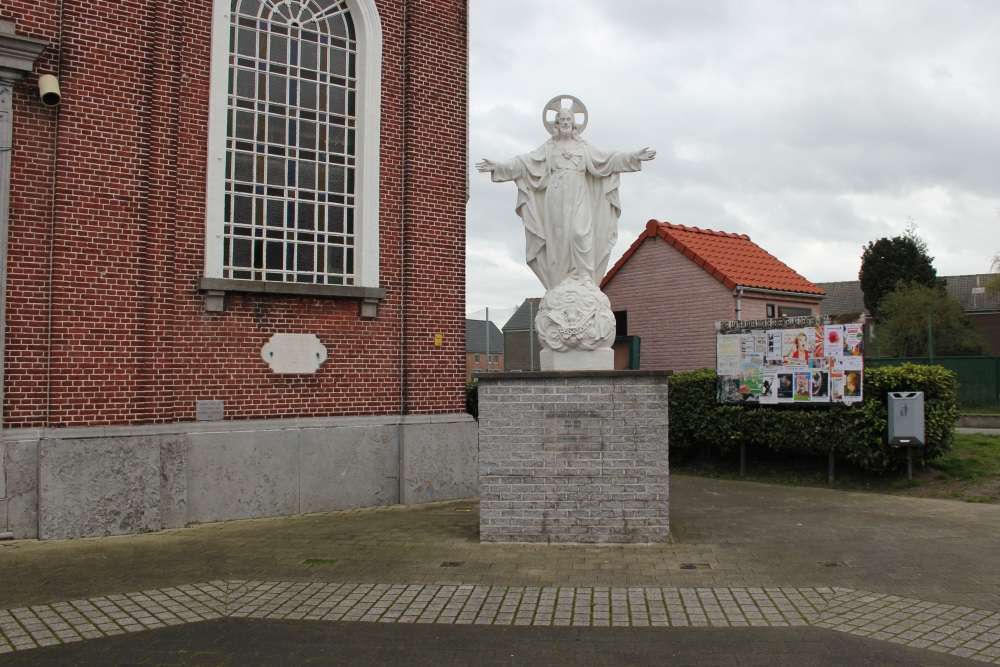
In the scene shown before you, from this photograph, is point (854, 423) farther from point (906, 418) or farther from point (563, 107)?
point (563, 107)

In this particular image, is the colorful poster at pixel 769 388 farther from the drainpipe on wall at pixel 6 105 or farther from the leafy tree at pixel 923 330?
the leafy tree at pixel 923 330

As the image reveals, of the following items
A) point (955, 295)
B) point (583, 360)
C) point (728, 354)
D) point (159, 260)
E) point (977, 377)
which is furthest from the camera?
point (955, 295)

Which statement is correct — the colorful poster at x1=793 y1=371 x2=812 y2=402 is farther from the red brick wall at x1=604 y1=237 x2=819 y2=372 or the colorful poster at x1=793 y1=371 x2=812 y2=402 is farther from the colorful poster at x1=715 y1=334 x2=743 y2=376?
the red brick wall at x1=604 y1=237 x2=819 y2=372

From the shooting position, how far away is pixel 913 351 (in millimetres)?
32062

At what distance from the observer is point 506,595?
630 cm

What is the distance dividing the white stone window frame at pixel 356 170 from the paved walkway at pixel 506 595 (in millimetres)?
2913

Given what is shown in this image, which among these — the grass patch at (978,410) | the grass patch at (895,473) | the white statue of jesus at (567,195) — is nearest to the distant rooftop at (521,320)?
the grass patch at (895,473)

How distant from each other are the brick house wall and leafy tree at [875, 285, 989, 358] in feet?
86.0

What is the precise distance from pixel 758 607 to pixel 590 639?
1.45 metres

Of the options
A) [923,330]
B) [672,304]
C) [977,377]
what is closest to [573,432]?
[672,304]

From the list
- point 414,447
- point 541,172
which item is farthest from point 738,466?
point 541,172

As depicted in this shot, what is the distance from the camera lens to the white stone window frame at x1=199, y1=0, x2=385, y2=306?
9.86 m

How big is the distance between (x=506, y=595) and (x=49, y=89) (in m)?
7.13

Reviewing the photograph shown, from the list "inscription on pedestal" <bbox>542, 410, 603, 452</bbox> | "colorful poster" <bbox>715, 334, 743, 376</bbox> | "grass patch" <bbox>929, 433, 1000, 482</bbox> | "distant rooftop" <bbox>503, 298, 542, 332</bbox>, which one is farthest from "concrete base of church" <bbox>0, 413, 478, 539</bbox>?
"distant rooftop" <bbox>503, 298, 542, 332</bbox>
